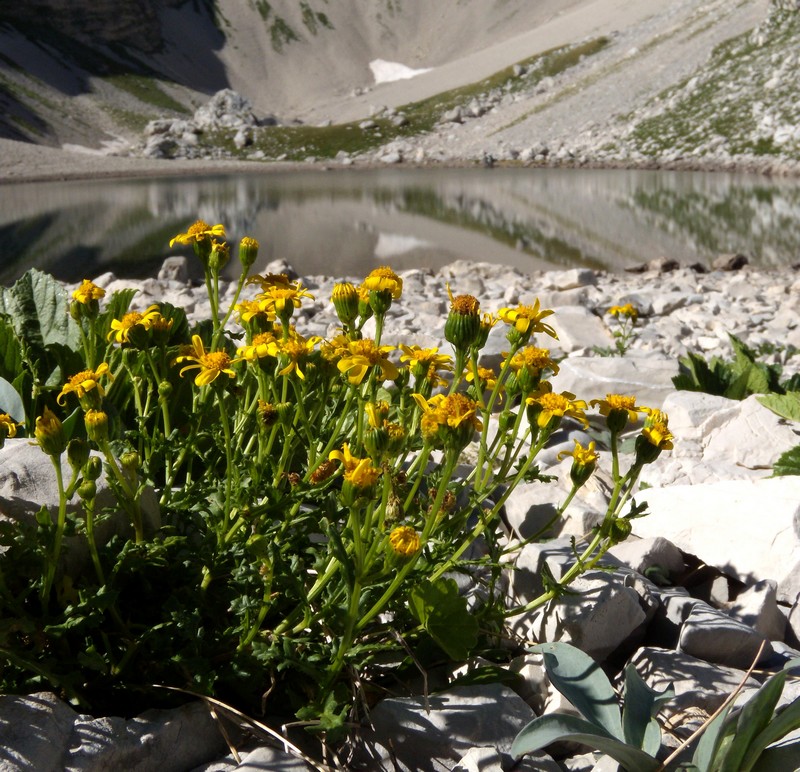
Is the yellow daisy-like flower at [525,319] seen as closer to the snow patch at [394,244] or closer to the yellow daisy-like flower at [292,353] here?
the yellow daisy-like flower at [292,353]

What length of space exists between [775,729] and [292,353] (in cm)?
146

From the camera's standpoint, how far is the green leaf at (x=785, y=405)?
4305mm

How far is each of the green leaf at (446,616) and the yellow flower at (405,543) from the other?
0.38 m

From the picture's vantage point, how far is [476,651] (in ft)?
7.31

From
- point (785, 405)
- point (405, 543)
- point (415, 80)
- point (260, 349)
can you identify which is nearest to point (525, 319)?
point (260, 349)

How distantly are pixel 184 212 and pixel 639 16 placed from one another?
9344 cm

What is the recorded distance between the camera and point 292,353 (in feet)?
7.01

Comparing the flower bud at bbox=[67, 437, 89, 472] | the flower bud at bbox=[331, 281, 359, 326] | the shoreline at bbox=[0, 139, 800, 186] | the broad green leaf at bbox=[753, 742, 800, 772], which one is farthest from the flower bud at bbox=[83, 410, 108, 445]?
the shoreline at bbox=[0, 139, 800, 186]

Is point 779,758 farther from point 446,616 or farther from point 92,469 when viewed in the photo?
point 92,469

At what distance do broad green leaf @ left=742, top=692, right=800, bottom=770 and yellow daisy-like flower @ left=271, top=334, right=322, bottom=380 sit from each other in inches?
54.5

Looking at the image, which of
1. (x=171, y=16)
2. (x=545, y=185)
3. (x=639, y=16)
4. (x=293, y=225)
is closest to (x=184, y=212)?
(x=293, y=225)

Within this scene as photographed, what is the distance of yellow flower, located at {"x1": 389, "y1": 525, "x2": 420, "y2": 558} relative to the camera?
1655 mm

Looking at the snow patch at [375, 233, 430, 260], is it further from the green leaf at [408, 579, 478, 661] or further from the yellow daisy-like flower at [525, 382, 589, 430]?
the green leaf at [408, 579, 478, 661]

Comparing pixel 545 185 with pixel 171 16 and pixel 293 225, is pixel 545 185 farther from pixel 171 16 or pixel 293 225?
pixel 171 16
